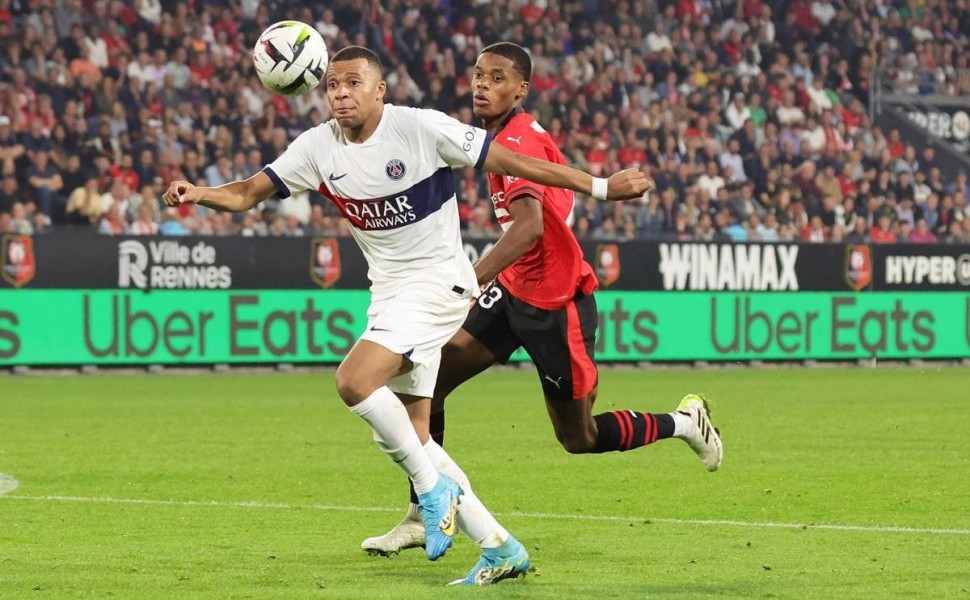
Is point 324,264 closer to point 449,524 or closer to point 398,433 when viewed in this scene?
point 398,433

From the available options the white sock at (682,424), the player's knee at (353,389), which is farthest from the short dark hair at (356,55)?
the white sock at (682,424)

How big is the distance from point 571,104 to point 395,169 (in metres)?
19.6

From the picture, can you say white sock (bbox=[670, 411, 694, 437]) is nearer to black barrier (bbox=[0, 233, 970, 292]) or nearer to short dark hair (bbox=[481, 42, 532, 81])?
short dark hair (bbox=[481, 42, 532, 81])

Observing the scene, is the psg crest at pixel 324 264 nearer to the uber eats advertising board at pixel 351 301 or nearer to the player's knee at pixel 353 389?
the uber eats advertising board at pixel 351 301

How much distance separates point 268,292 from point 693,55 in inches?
439

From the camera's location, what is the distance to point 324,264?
20484 millimetres

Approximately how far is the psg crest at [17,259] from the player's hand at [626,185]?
13.8 m

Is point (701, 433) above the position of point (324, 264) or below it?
below

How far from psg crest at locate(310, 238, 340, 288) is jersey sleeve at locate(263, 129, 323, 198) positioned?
44.1 ft

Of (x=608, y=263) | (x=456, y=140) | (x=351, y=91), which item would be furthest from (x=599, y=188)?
(x=608, y=263)

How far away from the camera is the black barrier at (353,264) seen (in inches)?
758

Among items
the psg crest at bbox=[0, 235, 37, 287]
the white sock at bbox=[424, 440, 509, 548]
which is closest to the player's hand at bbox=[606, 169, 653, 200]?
the white sock at bbox=[424, 440, 509, 548]

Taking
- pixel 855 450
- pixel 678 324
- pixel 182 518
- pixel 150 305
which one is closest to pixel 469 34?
pixel 678 324

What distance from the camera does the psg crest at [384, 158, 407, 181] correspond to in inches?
267
